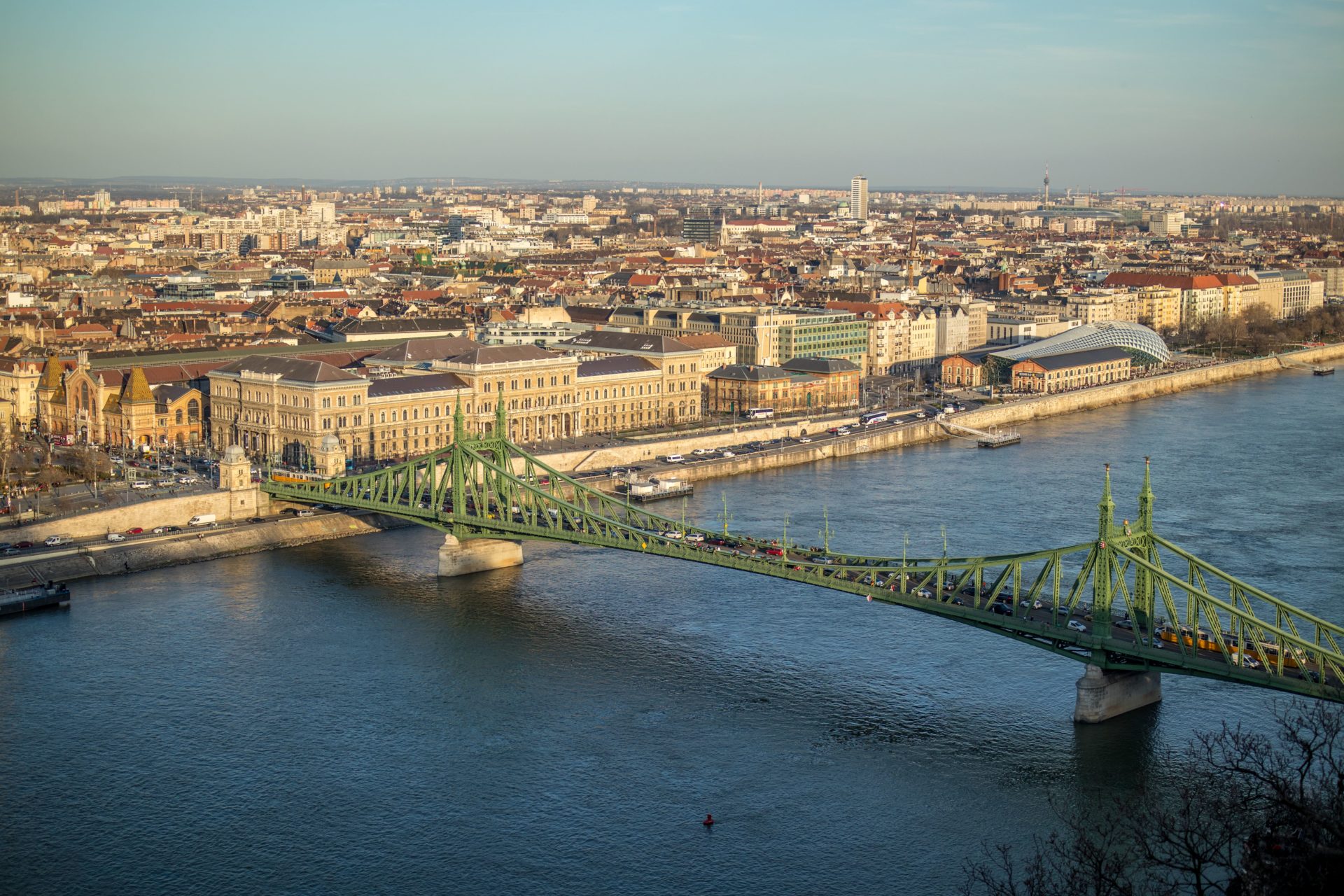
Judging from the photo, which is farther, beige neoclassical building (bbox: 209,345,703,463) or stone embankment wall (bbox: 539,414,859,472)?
stone embankment wall (bbox: 539,414,859,472)

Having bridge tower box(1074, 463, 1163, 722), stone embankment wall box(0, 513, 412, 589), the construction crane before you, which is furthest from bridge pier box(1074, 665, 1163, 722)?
the construction crane

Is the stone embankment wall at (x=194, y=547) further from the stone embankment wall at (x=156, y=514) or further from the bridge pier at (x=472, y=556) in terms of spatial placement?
the bridge pier at (x=472, y=556)

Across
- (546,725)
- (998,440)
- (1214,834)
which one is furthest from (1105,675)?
(998,440)

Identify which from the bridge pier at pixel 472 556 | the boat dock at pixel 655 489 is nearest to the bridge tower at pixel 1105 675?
the bridge pier at pixel 472 556

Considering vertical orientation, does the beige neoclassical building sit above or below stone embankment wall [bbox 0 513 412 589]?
above

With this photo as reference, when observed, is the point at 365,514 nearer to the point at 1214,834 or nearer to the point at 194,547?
the point at 194,547

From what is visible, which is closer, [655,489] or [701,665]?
[701,665]

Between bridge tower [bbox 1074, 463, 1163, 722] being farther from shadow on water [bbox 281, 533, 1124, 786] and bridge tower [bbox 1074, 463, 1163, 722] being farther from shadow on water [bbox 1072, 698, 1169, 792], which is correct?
shadow on water [bbox 281, 533, 1124, 786]
